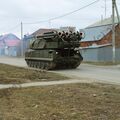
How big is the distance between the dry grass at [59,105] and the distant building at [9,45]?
67.6 meters

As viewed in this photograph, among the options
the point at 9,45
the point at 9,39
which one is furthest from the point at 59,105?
the point at 9,39

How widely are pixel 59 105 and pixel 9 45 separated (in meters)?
86.7

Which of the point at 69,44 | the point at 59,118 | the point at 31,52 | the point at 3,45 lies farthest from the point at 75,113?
the point at 3,45

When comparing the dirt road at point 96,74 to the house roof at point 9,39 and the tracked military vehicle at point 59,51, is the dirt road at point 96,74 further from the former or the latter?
the house roof at point 9,39

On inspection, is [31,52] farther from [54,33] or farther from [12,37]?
→ [12,37]

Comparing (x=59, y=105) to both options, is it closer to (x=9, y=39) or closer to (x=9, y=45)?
(x=9, y=45)

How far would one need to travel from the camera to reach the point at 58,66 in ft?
105

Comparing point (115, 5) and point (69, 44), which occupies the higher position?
point (115, 5)

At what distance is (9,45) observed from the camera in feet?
319

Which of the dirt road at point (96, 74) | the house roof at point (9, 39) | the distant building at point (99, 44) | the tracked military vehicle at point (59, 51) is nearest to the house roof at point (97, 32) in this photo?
the distant building at point (99, 44)

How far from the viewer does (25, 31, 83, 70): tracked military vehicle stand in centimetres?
3116

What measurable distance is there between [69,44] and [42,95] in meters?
17.8

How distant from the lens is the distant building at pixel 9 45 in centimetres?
8504

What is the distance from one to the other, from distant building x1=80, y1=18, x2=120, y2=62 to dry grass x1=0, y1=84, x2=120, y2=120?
1221 inches
